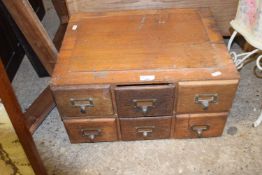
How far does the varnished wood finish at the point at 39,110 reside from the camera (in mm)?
1312

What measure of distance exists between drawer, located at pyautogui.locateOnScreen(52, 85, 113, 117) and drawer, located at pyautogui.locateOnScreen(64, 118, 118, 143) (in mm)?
43

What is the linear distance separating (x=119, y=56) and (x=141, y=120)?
28 cm

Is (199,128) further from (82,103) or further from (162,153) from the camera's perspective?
(82,103)

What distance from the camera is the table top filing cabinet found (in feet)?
3.25

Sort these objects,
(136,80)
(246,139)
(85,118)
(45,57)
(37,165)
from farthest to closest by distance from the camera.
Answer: (45,57), (246,139), (85,118), (136,80), (37,165)

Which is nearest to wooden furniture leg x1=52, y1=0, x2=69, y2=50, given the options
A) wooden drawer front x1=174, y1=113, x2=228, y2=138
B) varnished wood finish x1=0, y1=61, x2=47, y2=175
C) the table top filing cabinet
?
the table top filing cabinet

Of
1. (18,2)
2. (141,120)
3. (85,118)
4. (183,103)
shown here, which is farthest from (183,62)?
(18,2)

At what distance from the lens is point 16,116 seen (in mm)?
622

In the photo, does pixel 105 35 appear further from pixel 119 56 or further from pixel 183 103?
pixel 183 103

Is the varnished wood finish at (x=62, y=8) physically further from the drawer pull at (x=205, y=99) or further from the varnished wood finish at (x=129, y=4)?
the drawer pull at (x=205, y=99)

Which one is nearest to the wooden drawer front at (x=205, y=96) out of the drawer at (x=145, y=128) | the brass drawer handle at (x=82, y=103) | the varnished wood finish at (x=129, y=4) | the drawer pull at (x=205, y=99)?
the drawer pull at (x=205, y=99)

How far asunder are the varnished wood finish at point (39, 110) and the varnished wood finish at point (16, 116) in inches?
23.1

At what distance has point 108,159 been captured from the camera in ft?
3.90

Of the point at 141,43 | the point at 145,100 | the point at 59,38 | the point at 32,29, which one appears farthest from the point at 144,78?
the point at 59,38
